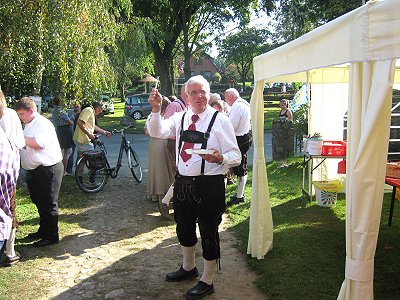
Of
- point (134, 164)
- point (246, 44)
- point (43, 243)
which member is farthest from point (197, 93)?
point (246, 44)

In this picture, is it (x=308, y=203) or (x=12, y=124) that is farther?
(x=308, y=203)

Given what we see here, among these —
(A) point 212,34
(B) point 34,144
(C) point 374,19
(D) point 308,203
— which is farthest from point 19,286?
(A) point 212,34

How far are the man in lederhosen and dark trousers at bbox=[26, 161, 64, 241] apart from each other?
1.92 metres

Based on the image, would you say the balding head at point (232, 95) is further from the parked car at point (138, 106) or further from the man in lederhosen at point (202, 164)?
the parked car at point (138, 106)

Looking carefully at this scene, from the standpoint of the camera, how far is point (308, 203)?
7.19 m

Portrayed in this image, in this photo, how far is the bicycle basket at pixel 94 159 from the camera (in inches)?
306

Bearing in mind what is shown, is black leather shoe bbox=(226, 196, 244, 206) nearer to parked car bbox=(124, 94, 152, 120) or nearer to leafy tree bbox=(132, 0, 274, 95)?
leafy tree bbox=(132, 0, 274, 95)

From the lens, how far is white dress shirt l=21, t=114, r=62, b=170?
494 centimetres

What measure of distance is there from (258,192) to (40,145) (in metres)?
2.59

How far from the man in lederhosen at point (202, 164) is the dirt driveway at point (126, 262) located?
0.47 metres

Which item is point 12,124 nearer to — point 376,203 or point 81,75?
point 81,75

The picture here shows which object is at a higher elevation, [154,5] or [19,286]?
[154,5]

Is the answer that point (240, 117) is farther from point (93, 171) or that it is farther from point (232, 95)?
point (93, 171)

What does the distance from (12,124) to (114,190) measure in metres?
3.70
